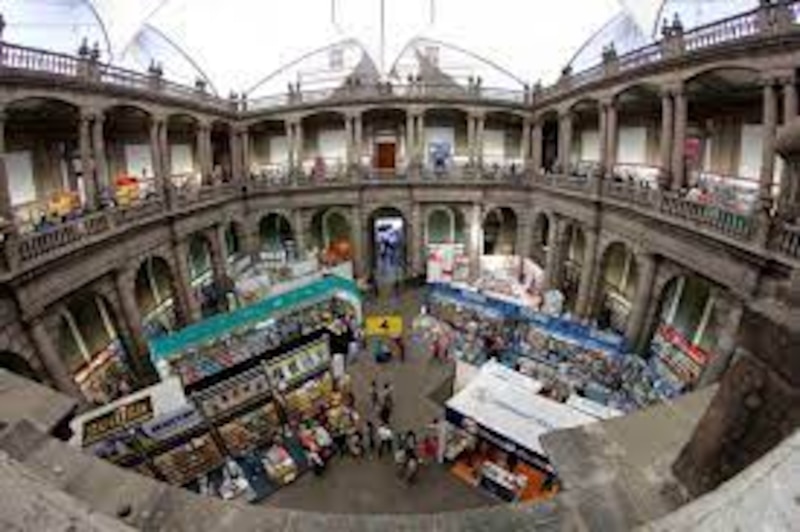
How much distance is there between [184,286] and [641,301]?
1815 centimetres

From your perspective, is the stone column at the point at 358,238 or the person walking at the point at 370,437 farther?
the stone column at the point at 358,238

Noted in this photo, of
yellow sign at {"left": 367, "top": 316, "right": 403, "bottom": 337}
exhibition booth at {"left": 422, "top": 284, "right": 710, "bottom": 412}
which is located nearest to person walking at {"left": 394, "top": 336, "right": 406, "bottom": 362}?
yellow sign at {"left": 367, "top": 316, "right": 403, "bottom": 337}

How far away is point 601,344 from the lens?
45.2 feet

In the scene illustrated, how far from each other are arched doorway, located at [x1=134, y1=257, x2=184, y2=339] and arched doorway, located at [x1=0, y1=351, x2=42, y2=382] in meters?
6.79

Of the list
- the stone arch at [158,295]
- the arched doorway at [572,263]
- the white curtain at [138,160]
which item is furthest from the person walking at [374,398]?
the white curtain at [138,160]

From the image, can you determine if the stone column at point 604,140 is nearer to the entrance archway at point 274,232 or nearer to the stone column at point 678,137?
the stone column at point 678,137

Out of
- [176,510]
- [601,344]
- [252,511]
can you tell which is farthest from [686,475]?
[601,344]

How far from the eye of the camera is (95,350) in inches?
624

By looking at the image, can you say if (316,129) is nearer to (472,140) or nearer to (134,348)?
(472,140)

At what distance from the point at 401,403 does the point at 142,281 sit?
12859mm

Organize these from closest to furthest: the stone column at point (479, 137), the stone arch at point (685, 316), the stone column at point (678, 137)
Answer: the stone arch at point (685, 316)
the stone column at point (678, 137)
the stone column at point (479, 137)

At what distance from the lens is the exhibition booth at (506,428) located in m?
9.91

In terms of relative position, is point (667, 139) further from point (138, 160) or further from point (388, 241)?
point (138, 160)

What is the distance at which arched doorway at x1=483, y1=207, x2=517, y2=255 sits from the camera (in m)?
28.4
